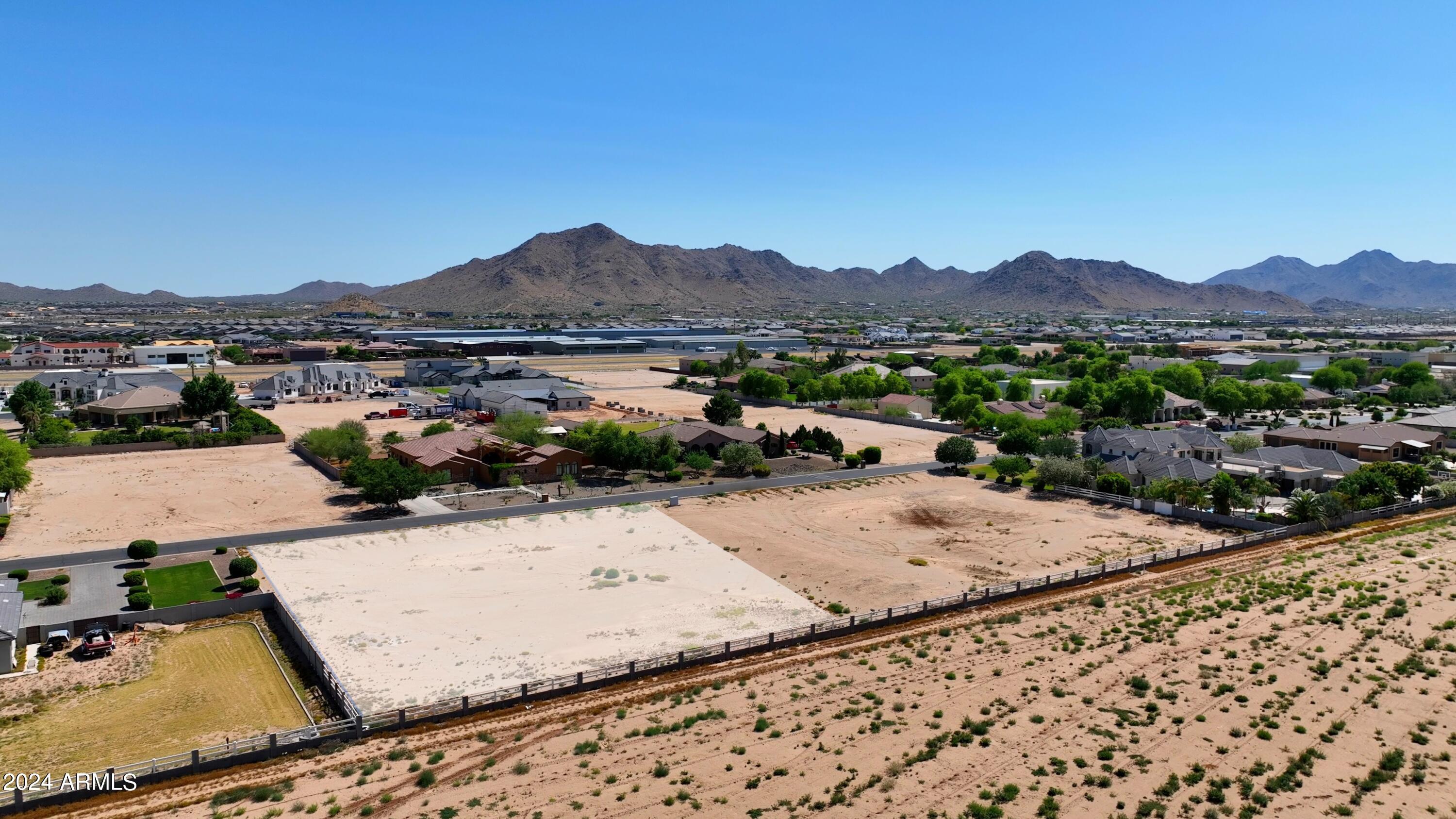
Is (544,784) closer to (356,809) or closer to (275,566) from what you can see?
(356,809)

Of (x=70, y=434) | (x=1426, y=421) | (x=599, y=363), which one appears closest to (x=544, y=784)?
(x=70, y=434)

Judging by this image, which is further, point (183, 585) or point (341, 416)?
point (341, 416)

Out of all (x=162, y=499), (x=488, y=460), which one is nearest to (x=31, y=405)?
(x=162, y=499)

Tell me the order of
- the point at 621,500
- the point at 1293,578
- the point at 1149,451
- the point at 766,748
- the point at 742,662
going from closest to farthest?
the point at 766,748
the point at 742,662
the point at 1293,578
the point at 621,500
the point at 1149,451

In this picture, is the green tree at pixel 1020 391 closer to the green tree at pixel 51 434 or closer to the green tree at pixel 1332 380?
the green tree at pixel 1332 380

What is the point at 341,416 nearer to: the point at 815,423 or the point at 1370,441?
the point at 815,423

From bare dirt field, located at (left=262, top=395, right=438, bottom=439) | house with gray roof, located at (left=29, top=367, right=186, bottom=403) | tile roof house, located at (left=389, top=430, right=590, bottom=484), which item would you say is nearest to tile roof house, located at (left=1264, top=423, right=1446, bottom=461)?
tile roof house, located at (left=389, top=430, right=590, bottom=484)
